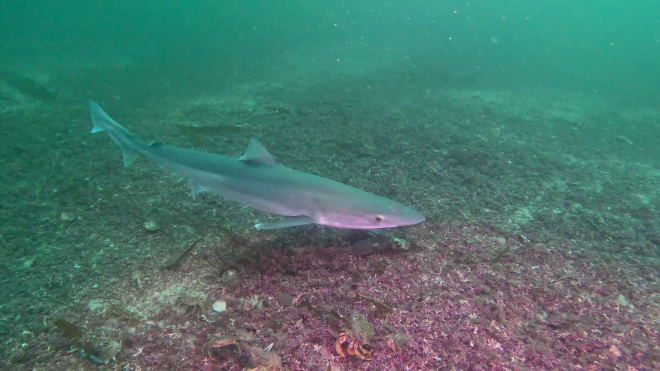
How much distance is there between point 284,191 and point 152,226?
2.81m

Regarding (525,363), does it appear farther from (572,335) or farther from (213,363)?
(213,363)

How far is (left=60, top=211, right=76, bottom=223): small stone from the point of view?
499 cm

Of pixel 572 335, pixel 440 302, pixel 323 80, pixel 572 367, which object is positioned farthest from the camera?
pixel 323 80

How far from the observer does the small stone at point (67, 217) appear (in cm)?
499

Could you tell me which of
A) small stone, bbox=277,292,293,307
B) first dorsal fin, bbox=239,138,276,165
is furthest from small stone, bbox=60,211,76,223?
small stone, bbox=277,292,293,307

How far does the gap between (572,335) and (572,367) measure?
435 mm

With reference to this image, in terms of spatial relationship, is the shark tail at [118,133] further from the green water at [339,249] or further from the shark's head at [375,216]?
the shark's head at [375,216]

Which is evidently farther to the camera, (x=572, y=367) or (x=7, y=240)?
(x=7, y=240)

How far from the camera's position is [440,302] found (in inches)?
134

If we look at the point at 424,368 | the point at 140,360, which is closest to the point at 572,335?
the point at 424,368

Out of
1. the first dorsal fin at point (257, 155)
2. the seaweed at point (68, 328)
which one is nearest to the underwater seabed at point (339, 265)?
the seaweed at point (68, 328)

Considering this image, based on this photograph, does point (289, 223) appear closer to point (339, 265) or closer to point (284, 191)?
point (284, 191)

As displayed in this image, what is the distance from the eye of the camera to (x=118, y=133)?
5262 millimetres

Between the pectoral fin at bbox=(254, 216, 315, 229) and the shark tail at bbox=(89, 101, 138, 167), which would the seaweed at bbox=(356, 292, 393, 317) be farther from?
the shark tail at bbox=(89, 101, 138, 167)
